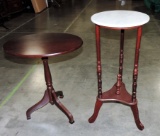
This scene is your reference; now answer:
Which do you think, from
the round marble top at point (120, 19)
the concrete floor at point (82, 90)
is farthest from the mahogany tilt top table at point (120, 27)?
the concrete floor at point (82, 90)

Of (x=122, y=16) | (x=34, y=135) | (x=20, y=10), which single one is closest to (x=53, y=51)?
(x=122, y=16)

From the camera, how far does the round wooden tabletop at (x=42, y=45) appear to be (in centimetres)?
172

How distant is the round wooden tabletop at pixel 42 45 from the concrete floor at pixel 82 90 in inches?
32.1

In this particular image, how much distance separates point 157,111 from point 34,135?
130 centimetres

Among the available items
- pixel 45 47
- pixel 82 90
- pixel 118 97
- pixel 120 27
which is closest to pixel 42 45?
pixel 45 47

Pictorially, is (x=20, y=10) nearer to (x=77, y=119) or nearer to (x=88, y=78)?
(x=88, y=78)

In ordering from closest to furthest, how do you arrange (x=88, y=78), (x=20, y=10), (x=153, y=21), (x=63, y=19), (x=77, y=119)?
(x=77, y=119)
(x=88, y=78)
(x=153, y=21)
(x=63, y=19)
(x=20, y=10)

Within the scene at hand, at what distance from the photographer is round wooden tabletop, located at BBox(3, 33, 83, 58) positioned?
172 centimetres

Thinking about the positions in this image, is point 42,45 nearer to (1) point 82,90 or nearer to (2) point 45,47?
(2) point 45,47

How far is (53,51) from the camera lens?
1.74m

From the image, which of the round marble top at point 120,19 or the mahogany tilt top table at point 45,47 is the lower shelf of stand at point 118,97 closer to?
the mahogany tilt top table at point 45,47

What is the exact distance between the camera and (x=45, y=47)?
1843mm

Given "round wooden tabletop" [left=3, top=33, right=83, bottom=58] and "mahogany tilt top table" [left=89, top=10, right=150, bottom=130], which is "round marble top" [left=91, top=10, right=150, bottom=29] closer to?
"mahogany tilt top table" [left=89, top=10, right=150, bottom=130]

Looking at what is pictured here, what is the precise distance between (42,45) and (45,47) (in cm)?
6
